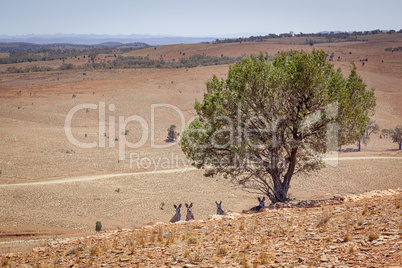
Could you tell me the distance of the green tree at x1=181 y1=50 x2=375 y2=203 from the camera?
44.6 feet

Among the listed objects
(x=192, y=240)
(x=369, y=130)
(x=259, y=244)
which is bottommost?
(x=369, y=130)

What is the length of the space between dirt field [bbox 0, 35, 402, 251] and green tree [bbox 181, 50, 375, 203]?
7.60 metres

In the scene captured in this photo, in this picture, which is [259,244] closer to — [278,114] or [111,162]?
[278,114]

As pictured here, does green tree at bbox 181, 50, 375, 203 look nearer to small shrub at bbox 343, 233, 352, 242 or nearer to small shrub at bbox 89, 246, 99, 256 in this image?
small shrub at bbox 343, 233, 352, 242

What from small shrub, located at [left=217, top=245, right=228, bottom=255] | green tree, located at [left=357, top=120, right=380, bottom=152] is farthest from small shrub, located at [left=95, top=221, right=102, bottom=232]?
green tree, located at [left=357, top=120, right=380, bottom=152]

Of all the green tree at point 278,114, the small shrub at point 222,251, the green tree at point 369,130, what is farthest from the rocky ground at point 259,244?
the green tree at point 369,130

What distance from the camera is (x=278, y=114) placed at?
14117 millimetres

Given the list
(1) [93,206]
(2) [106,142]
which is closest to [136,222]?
(1) [93,206]

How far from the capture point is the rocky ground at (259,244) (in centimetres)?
646

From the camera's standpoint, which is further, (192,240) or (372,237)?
(192,240)

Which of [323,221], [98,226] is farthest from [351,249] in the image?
[98,226]

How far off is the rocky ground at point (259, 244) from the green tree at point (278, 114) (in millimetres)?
4369

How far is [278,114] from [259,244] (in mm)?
7383

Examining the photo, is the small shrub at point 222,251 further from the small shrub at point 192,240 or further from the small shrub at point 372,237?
the small shrub at point 372,237
